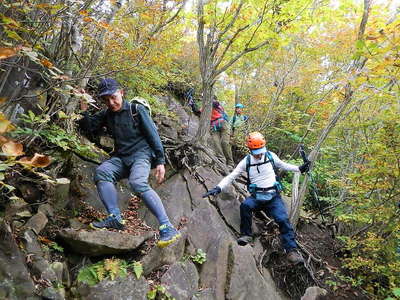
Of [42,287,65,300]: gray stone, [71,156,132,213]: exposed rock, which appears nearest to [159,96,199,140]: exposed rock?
[71,156,132,213]: exposed rock

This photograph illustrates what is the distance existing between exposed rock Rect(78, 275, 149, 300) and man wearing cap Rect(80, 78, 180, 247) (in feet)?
2.41

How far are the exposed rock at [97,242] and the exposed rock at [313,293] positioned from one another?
12.1 ft

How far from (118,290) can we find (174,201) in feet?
7.55

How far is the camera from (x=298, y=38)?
11.7 m

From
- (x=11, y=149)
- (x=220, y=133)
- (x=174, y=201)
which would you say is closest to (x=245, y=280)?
(x=174, y=201)

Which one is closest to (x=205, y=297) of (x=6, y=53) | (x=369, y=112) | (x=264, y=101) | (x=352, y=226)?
(x=6, y=53)

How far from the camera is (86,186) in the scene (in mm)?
4855

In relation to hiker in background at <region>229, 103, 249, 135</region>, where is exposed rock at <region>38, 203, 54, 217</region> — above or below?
below

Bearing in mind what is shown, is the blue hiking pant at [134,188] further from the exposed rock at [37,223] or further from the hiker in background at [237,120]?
the hiker in background at [237,120]

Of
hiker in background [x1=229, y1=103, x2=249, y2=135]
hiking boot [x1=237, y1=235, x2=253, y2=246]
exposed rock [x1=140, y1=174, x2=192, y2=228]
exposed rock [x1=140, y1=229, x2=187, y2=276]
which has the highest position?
hiker in background [x1=229, y1=103, x2=249, y2=135]

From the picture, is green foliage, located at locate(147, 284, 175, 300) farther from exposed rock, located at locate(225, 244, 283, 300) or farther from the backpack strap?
the backpack strap

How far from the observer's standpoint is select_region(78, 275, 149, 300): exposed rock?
136 inches

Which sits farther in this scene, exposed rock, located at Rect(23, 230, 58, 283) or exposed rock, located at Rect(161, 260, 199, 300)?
exposed rock, located at Rect(161, 260, 199, 300)

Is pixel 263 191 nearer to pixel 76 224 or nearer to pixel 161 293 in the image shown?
pixel 161 293
